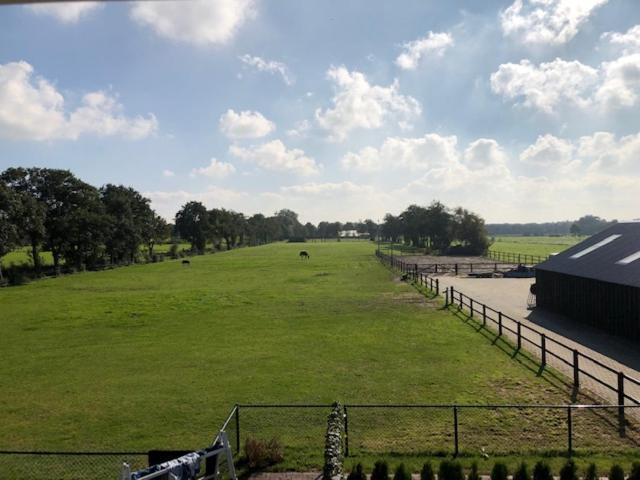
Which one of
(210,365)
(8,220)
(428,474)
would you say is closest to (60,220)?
(8,220)

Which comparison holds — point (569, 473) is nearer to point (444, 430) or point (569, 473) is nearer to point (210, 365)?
point (444, 430)

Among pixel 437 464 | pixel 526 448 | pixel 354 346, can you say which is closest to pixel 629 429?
pixel 526 448

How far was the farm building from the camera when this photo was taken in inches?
795

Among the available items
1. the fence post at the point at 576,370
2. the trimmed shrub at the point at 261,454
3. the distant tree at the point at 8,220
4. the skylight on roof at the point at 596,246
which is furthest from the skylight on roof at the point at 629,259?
the distant tree at the point at 8,220

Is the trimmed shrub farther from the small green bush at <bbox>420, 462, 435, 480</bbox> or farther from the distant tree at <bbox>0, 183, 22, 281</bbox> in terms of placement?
the distant tree at <bbox>0, 183, 22, 281</bbox>

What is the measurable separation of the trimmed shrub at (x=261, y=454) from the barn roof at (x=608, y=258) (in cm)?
1689

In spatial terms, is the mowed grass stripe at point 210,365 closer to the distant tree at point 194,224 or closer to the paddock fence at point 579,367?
the paddock fence at point 579,367

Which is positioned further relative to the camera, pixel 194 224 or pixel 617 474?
pixel 194 224

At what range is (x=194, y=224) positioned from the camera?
402ft

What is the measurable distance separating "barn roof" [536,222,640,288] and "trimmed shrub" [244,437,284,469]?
1689cm

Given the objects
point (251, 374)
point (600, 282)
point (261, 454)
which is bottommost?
point (251, 374)

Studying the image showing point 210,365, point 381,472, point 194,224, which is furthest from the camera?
point 194,224

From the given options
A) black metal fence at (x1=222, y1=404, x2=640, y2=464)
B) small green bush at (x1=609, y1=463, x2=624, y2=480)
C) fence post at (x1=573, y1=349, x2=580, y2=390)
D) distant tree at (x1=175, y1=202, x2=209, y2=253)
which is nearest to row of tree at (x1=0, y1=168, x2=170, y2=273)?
distant tree at (x1=175, y1=202, x2=209, y2=253)

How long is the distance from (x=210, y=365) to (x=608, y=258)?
65.8ft
